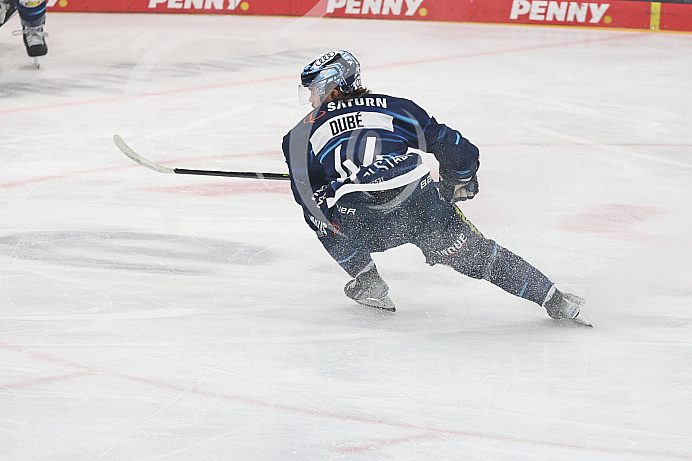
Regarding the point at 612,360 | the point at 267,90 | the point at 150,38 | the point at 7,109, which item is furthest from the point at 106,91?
the point at 612,360

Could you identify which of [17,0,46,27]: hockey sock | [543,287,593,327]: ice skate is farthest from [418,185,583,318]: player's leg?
[17,0,46,27]: hockey sock

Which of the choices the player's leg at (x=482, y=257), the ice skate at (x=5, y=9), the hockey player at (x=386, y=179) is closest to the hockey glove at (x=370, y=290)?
the hockey player at (x=386, y=179)

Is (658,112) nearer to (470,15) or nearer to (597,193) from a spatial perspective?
(597,193)

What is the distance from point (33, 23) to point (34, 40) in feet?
0.45

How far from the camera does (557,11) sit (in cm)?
888

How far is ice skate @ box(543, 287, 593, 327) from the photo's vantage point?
3275mm

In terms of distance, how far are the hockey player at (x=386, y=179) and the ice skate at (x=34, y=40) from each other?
198 inches

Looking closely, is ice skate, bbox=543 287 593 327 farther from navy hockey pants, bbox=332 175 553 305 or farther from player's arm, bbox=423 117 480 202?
player's arm, bbox=423 117 480 202

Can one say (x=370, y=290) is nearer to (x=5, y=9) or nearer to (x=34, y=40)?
(x=34, y=40)

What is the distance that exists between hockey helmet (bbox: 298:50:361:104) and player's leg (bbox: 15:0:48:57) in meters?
5.02

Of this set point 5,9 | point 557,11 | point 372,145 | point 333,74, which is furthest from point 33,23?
point 372,145

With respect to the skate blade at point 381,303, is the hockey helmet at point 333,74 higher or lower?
higher

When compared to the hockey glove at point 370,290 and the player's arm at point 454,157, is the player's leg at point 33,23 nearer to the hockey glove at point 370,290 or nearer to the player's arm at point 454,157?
the hockey glove at point 370,290

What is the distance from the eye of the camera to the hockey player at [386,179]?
320cm
